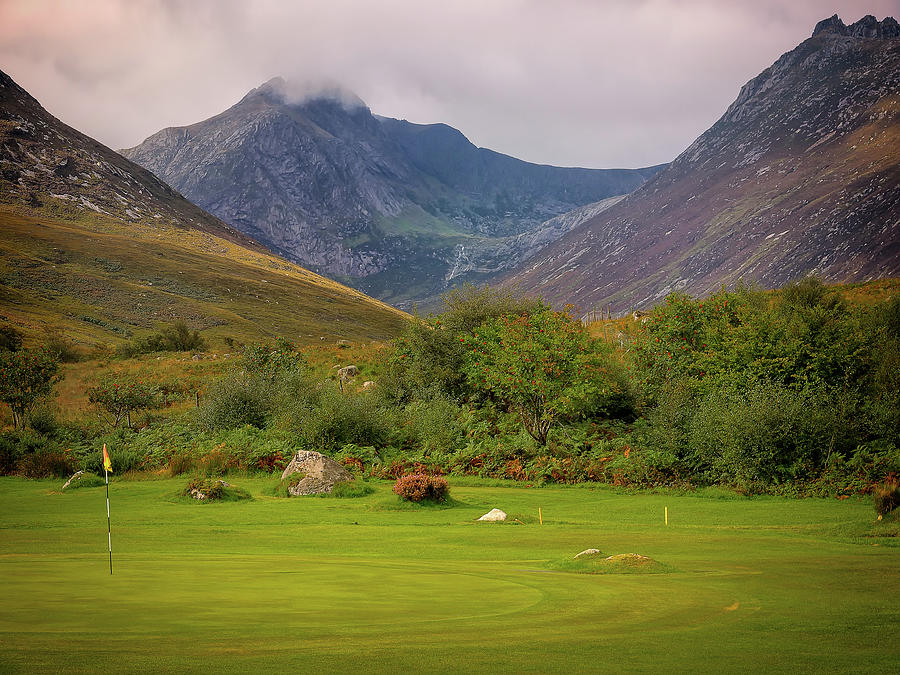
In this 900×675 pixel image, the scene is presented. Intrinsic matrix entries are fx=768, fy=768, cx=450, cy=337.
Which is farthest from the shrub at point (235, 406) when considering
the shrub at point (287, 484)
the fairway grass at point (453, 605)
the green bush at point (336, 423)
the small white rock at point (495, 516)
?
the small white rock at point (495, 516)

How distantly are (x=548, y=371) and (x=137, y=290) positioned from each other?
122m

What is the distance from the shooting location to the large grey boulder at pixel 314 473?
28.7 meters

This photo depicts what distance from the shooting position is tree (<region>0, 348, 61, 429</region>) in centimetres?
4019

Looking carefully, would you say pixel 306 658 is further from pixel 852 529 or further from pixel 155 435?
pixel 155 435

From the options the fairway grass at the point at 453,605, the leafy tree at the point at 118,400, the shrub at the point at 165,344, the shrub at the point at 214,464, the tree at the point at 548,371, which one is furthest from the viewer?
the shrub at the point at 165,344

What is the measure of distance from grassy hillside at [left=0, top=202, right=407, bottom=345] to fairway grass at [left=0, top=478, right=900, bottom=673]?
87211mm

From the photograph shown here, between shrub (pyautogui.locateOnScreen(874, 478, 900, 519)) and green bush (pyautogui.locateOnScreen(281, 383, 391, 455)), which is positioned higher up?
green bush (pyautogui.locateOnScreen(281, 383, 391, 455))

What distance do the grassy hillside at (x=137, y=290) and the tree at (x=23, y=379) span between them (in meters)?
52.4

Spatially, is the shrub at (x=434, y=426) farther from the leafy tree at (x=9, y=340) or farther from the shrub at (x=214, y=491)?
the leafy tree at (x=9, y=340)

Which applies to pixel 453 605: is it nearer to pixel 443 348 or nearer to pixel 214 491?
pixel 214 491

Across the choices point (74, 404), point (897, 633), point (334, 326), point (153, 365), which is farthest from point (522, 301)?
point (334, 326)

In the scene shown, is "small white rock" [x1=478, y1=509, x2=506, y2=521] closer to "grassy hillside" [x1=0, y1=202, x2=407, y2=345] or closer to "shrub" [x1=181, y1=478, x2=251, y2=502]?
"shrub" [x1=181, y1=478, x2=251, y2=502]

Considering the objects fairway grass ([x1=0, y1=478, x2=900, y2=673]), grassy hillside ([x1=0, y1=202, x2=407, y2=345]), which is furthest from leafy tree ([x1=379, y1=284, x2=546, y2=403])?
grassy hillside ([x1=0, y1=202, x2=407, y2=345])

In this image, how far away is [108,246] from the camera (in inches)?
6339
